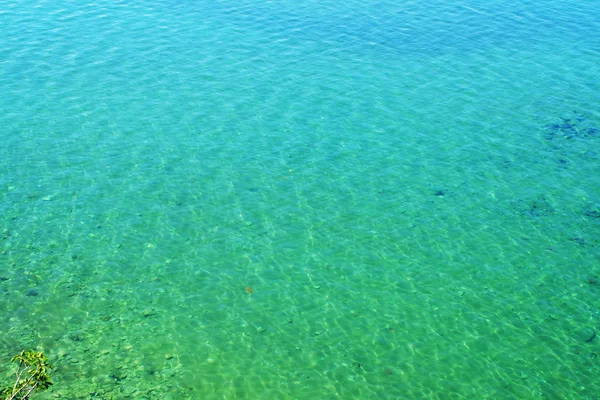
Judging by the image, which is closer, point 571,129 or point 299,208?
point 299,208

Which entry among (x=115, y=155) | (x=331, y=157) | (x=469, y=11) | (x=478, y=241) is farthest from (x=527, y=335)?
(x=469, y=11)

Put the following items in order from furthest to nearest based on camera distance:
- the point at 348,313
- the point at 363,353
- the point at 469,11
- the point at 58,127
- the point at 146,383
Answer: the point at 469,11 → the point at 58,127 → the point at 348,313 → the point at 363,353 → the point at 146,383

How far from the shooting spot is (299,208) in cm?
2205

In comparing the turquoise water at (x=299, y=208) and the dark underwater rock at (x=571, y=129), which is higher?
the turquoise water at (x=299, y=208)

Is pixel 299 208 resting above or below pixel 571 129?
above

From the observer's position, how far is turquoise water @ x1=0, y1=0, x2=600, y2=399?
655 inches

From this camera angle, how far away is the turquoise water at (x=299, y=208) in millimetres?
16625

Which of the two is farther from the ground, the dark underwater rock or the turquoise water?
the turquoise water

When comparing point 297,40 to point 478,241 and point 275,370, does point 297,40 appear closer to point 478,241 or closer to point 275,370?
point 478,241

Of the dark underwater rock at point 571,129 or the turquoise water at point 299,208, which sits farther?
the dark underwater rock at point 571,129

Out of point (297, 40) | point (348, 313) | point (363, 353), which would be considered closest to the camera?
point (363, 353)

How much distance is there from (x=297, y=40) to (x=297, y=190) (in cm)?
1421

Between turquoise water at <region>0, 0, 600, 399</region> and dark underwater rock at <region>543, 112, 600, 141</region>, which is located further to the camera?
dark underwater rock at <region>543, 112, 600, 141</region>

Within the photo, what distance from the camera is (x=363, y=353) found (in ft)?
55.1
